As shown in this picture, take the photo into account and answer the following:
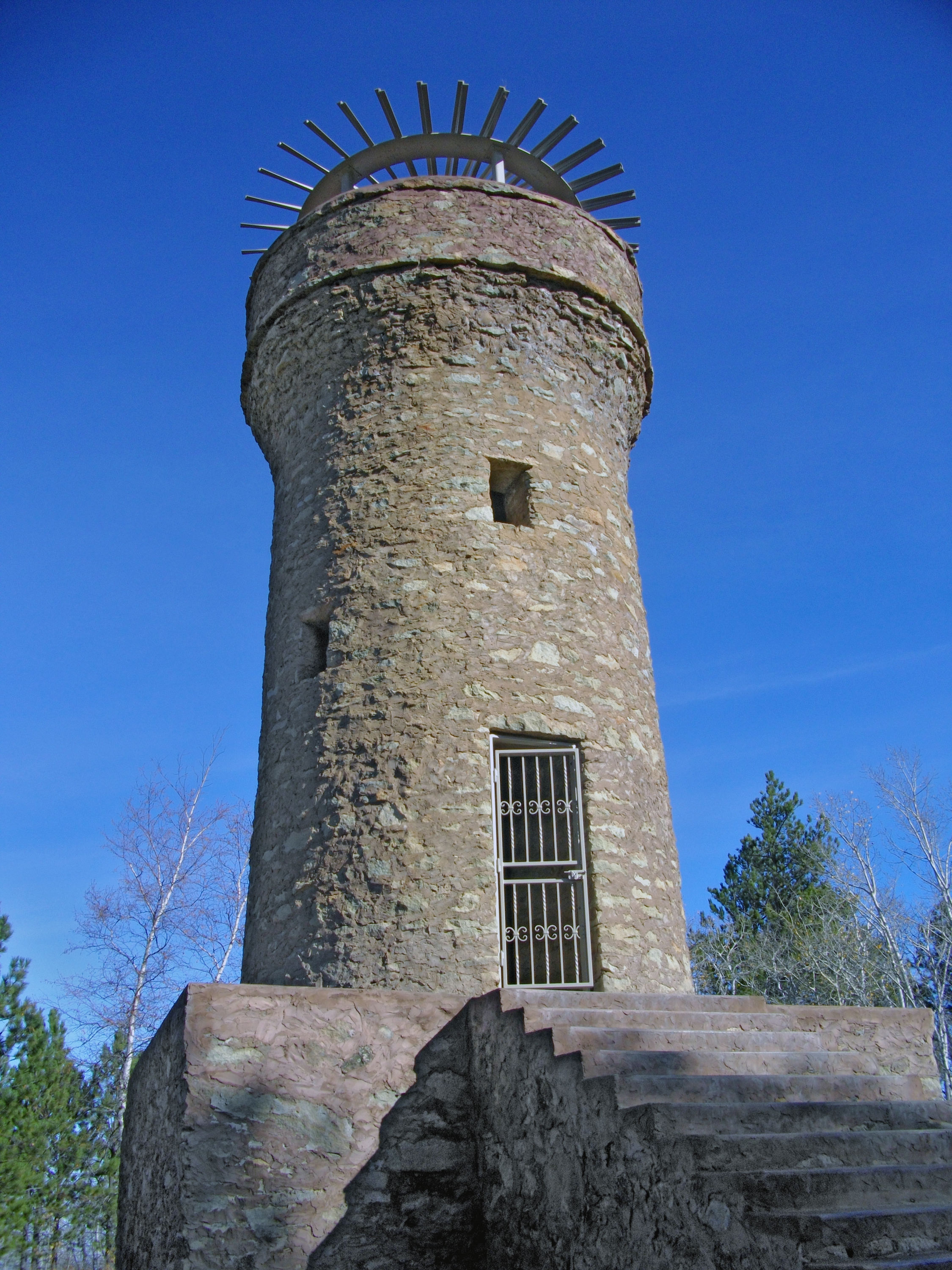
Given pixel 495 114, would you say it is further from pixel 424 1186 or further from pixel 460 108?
pixel 424 1186

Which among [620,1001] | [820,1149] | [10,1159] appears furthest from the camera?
[10,1159]

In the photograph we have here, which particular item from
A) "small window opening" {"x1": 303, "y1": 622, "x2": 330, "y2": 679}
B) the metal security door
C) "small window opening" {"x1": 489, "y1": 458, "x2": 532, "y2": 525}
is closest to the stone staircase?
the metal security door

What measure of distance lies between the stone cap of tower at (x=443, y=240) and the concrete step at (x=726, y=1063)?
5.61 meters

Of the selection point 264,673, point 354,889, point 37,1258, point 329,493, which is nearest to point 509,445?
point 329,493

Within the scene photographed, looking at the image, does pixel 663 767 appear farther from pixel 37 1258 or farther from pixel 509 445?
pixel 37 1258

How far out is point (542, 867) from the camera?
6.25m

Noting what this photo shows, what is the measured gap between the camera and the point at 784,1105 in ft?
12.6

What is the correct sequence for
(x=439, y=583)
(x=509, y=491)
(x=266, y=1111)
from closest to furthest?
(x=266, y=1111) < (x=439, y=583) < (x=509, y=491)

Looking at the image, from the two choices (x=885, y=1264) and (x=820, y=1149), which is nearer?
(x=885, y=1264)

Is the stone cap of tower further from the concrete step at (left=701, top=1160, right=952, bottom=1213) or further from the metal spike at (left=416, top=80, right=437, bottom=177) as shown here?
the concrete step at (left=701, top=1160, right=952, bottom=1213)

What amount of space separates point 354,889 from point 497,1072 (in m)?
1.42

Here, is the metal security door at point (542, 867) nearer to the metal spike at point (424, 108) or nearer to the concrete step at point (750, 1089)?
the concrete step at point (750, 1089)

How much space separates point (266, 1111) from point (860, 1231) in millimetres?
2780

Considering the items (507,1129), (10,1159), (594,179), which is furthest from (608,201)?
(10,1159)
